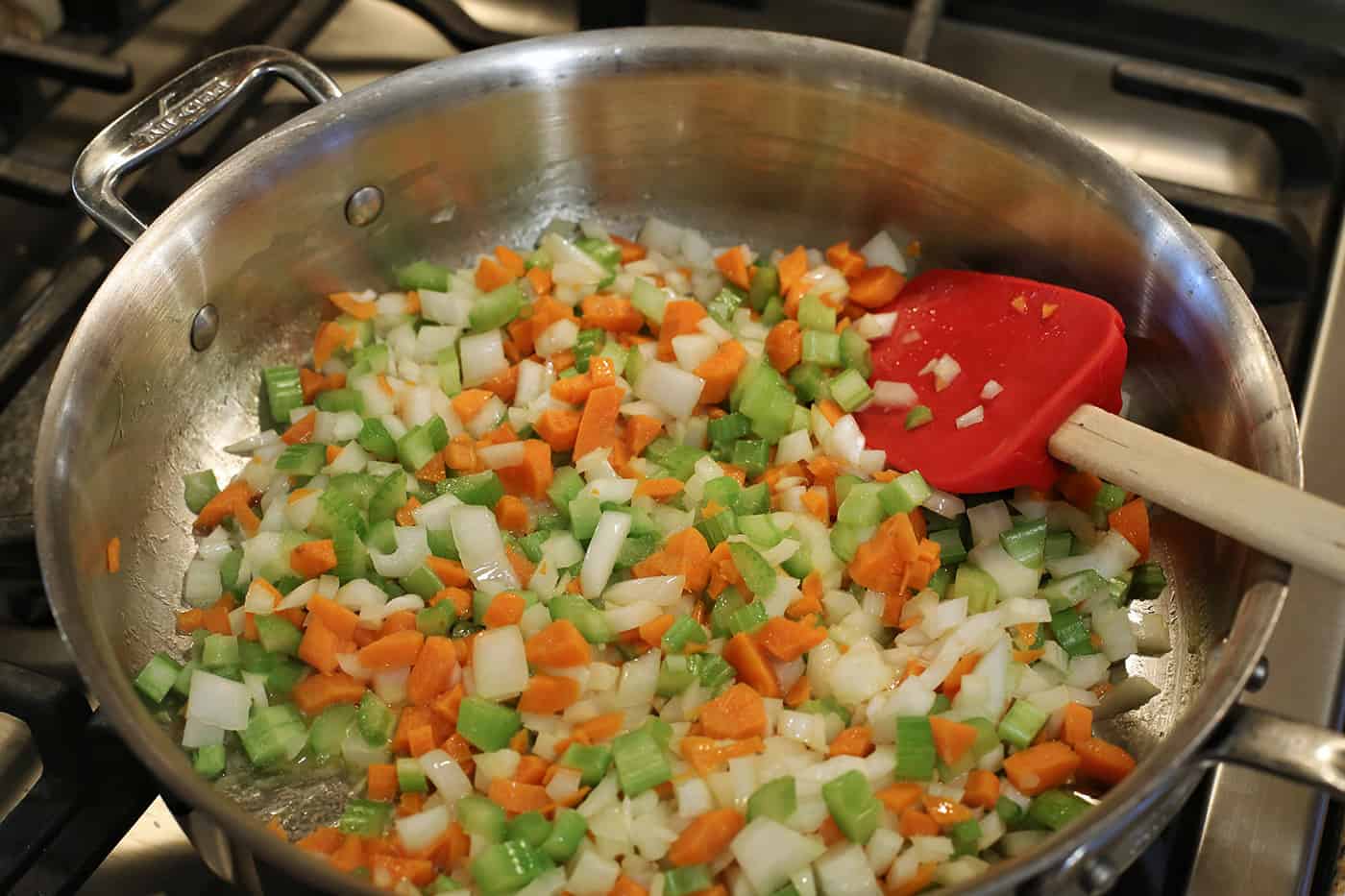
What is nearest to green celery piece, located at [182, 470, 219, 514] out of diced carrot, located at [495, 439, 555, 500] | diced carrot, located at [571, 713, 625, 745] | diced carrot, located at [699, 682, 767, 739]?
diced carrot, located at [495, 439, 555, 500]

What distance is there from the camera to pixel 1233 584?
115cm

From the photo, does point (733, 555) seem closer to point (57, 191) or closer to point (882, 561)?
point (882, 561)

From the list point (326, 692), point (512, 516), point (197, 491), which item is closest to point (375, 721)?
point (326, 692)

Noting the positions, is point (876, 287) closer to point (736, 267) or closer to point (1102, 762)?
point (736, 267)

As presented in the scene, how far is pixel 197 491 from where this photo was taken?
4.61 ft

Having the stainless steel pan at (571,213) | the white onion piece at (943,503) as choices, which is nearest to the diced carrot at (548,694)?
the stainless steel pan at (571,213)

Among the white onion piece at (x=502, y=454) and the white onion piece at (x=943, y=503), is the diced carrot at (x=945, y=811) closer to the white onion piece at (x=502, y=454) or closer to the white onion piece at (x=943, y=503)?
the white onion piece at (x=943, y=503)

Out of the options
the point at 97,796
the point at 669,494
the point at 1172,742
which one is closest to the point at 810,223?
the point at 669,494

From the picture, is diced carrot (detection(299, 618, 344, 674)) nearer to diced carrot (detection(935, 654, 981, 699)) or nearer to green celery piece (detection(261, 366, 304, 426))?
green celery piece (detection(261, 366, 304, 426))

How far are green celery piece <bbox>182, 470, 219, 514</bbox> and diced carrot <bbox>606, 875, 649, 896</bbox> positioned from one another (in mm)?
691

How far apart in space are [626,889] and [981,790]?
35cm

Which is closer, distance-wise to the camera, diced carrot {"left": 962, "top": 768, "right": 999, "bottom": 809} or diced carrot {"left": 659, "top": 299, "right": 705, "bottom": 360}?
diced carrot {"left": 962, "top": 768, "right": 999, "bottom": 809}

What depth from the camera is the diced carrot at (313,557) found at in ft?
4.26

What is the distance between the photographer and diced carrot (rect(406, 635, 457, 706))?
48.2 inches
